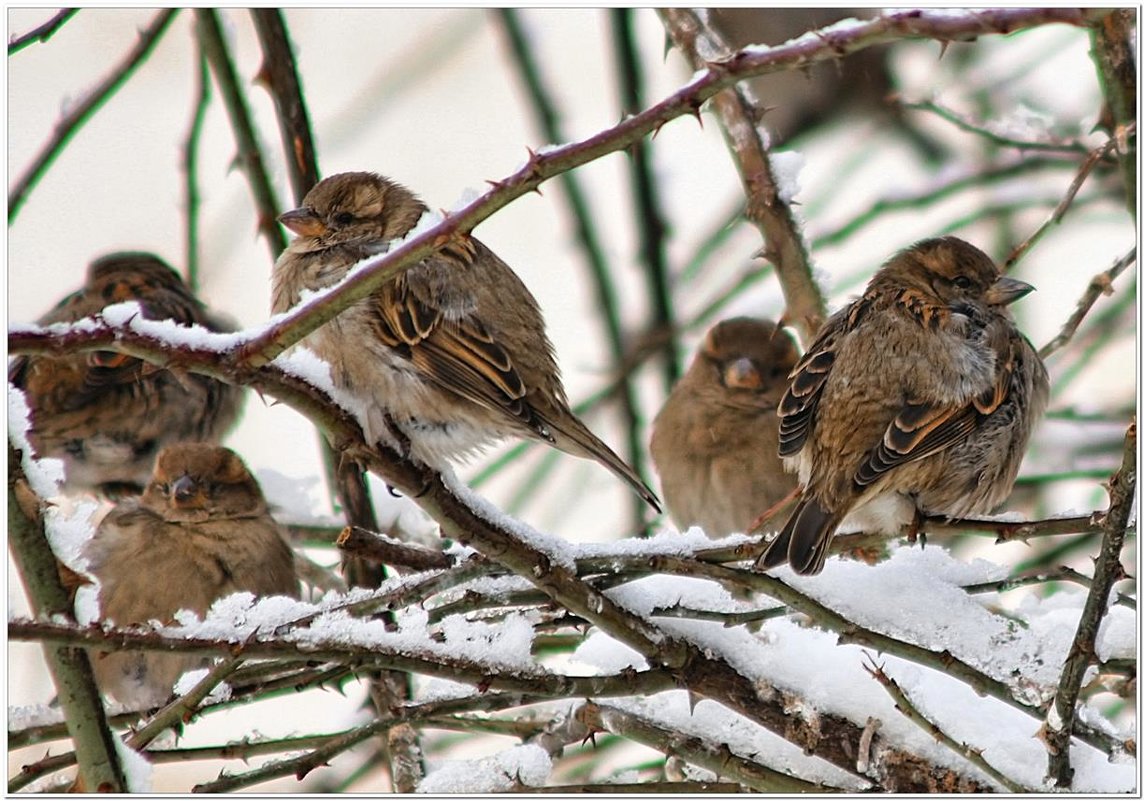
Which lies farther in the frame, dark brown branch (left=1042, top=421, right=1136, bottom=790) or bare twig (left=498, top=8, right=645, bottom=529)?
bare twig (left=498, top=8, right=645, bottom=529)

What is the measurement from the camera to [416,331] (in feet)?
13.1

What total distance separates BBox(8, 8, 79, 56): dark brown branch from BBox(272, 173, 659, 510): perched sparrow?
3.22 feet

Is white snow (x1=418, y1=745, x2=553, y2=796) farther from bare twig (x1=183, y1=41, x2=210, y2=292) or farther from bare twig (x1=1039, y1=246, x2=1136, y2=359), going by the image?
bare twig (x1=183, y1=41, x2=210, y2=292)

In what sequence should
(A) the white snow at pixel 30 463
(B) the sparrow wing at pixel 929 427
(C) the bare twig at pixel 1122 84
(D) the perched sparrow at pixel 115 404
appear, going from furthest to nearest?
(D) the perched sparrow at pixel 115 404
(B) the sparrow wing at pixel 929 427
(C) the bare twig at pixel 1122 84
(A) the white snow at pixel 30 463

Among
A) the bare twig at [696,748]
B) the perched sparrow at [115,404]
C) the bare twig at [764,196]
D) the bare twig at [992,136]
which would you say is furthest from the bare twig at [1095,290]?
the perched sparrow at [115,404]

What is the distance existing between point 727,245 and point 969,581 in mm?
3447

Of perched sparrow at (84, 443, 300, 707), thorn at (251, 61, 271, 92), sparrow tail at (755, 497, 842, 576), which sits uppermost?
thorn at (251, 61, 271, 92)

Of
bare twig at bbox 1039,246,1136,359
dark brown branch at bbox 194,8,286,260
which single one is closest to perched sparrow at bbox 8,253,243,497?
dark brown branch at bbox 194,8,286,260

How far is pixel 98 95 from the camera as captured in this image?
4.27 m

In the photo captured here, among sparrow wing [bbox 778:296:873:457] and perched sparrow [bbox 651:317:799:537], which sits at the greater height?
perched sparrow [bbox 651:317:799:537]

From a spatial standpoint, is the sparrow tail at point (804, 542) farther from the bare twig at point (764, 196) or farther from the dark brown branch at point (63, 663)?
the dark brown branch at point (63, 663)

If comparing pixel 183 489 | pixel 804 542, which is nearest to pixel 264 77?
pixel 183 489

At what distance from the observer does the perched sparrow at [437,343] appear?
12.9 feet

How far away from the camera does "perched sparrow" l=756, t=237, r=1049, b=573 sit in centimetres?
387
